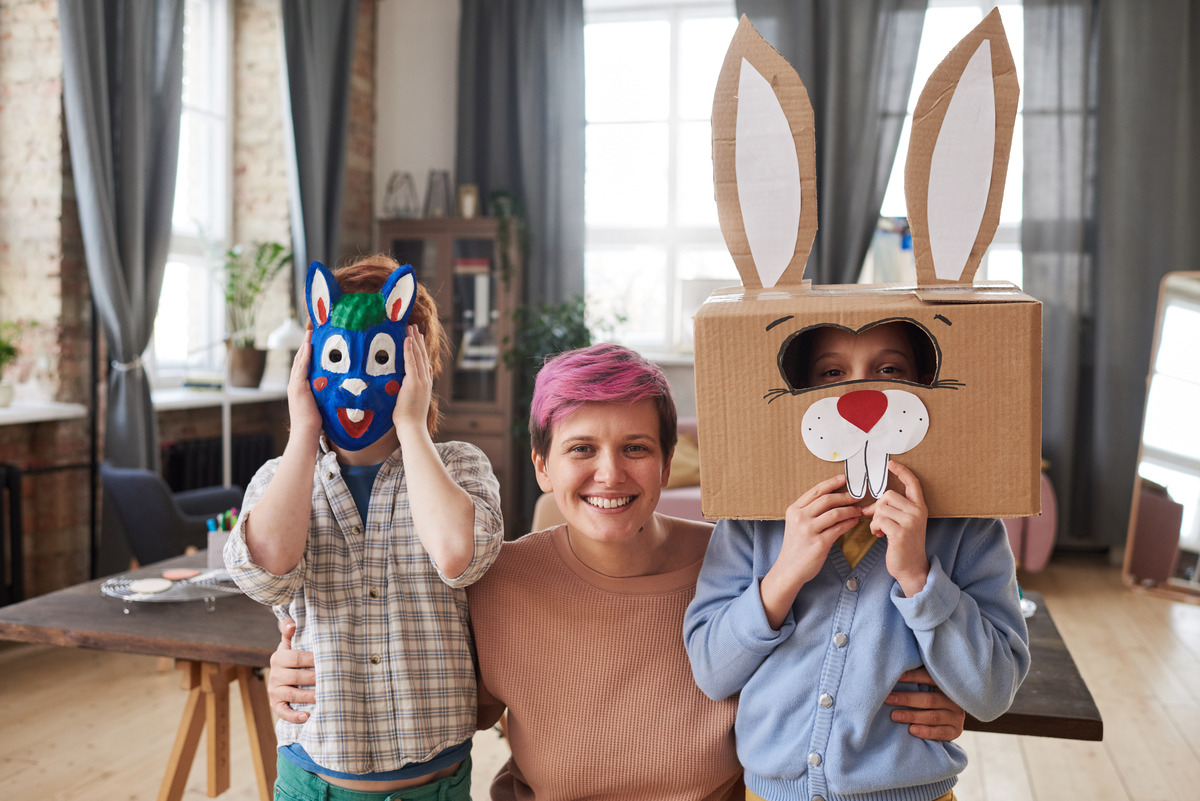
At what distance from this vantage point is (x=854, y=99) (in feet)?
16.6

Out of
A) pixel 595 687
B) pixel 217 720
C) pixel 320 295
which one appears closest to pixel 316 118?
pixel 217 720

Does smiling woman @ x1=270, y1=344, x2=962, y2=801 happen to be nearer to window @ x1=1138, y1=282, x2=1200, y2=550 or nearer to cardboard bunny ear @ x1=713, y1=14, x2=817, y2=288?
cardboard bunny ear @ x1=713, y1=14, x2=817, y2=288

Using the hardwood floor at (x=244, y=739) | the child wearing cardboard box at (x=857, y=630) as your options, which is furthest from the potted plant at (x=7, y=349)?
the child wearing cardboard box at (x=857, y=630)

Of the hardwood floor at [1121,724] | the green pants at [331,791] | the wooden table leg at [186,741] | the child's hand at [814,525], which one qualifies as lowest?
the hardwood floor at [1121,724]

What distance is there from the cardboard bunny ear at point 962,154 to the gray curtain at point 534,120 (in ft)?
15.2

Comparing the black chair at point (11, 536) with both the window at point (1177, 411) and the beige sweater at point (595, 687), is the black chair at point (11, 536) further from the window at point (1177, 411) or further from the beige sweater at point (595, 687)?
the window at point (1177, 411)

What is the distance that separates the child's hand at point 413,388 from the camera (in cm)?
111

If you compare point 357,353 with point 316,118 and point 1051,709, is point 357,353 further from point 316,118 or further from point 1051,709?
point 316,118

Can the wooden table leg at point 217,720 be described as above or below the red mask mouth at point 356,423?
below

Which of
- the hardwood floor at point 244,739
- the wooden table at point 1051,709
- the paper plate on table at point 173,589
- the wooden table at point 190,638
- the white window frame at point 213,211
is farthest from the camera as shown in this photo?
the white window frame at point 213,211

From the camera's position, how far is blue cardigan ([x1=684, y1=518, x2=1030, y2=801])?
966 mm

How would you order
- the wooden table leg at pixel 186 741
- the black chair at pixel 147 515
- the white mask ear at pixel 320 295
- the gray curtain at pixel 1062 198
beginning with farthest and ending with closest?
the gray curtain at pixel 1062 198, the black chair at pixel 147 515, the wooden table leg at pixel 186 741, the white mask ear at pixel 320 295

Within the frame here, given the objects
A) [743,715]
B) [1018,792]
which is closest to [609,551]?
[743,715]

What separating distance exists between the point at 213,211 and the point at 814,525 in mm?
4679
